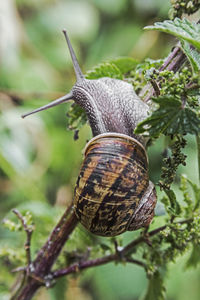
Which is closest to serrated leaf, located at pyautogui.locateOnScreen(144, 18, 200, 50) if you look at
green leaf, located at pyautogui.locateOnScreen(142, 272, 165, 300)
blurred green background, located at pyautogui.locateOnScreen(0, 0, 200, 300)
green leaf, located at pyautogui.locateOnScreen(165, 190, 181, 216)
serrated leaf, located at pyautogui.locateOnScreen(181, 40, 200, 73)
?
serrated leaf, located at pyautogui.locateOnScreen(181, 40, 200, 73)

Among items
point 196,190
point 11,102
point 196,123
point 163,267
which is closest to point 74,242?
point 163,267

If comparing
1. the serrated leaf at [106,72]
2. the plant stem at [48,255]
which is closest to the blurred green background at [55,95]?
the plant stem at [48,255]

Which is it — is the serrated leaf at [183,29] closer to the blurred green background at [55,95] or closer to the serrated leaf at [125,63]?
the serrated leaf at [125,63]

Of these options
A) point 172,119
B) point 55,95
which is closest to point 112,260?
point 172,119

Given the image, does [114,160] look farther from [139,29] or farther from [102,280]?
[139,29]

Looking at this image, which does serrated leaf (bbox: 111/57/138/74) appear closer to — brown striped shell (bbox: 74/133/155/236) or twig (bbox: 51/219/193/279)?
brown striped shell (bbox: 74/133/155/236)

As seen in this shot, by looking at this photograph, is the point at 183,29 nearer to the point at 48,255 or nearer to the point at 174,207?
the point at 174,207

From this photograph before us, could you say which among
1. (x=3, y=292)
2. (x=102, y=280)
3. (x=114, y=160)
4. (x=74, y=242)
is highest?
(x=114, y=160)

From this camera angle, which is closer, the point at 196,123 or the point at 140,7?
the point at 196,123
